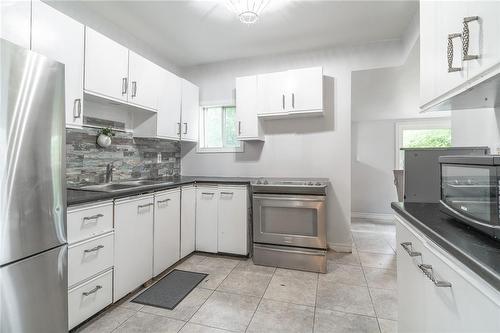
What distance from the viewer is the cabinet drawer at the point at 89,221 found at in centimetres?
161

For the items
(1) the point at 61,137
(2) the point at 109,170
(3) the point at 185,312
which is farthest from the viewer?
(2) the point at 109,170

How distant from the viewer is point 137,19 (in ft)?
8.63

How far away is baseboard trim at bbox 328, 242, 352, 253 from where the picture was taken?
320cm

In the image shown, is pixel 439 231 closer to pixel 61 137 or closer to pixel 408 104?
pixel 61 137

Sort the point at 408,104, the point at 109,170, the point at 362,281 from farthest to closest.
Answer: the point at 408,104, the point at 109,170, the point at 362,281

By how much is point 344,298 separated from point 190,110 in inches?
113

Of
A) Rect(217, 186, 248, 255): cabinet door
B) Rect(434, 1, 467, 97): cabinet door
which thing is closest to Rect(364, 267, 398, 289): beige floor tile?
Rect(217, 186, 248, 255): cabinet door

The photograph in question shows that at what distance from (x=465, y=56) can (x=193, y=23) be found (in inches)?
99.8

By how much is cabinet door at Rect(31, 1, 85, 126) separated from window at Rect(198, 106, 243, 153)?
6.52ft

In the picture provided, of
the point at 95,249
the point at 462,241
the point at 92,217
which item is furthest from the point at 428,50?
the point at 95,249

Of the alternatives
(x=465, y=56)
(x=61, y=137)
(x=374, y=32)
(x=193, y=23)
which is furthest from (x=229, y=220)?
(x=374, y=32)

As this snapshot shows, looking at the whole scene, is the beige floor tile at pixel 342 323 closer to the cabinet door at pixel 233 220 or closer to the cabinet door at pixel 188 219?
the cabinet door at pixel 233 220

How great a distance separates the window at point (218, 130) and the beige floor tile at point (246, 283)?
5.64 ft

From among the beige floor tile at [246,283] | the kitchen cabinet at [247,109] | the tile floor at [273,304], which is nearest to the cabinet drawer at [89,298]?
the tile floor at [273,304]
